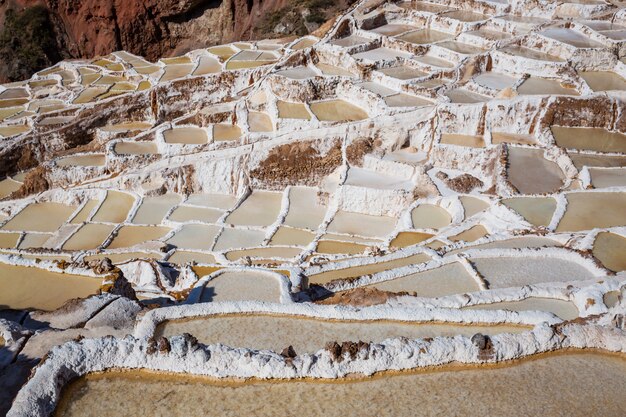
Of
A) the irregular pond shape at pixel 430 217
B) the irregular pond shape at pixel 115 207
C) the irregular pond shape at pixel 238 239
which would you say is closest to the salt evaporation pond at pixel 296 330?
the irregular pond shape at pixel 430 217

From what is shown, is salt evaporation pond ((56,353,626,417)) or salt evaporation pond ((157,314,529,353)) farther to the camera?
salt evaporation pond ((157,314,529,353))

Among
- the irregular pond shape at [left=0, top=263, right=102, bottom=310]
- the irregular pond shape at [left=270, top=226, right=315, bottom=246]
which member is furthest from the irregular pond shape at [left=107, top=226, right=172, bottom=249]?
the irregular pond shape at [left=0, top=263, right=102, bottom=310]

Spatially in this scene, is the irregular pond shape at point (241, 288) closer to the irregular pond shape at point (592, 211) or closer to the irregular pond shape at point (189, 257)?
the irregular pond shape at point (189, 257)

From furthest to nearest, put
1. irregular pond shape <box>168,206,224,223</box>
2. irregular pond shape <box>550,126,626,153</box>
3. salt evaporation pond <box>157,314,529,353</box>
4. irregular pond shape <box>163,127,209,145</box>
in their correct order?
irregular pond shape <box>163,127,209,145</box>
irregular pond shape <box>550,126,626,153</box>
irregular pond shape <box>168,206,224,223</box>
salt evaporation pond <box>157,314,529,353</box>

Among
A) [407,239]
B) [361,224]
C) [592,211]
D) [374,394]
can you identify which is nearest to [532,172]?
[592,211]

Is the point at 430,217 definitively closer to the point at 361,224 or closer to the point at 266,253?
the point at 361,224

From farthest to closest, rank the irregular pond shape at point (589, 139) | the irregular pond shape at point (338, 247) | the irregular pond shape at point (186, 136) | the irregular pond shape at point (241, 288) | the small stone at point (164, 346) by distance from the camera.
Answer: the irregular pond shape at point (186, 136)
the irregular pond shape at point (589, 139)
the irregular pond shape at point (338, 247)
the irregular pond shape at point (241, 288)
the small stone at point (164, 346)

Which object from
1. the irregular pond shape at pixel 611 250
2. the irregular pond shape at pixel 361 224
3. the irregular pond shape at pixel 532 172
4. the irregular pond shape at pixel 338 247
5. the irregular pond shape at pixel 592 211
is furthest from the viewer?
A: the irregular pond shape at pixel 361 224

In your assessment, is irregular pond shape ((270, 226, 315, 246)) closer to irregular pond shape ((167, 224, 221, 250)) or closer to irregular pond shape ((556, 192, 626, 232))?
irregular pond shape ((167, 224, 221, 250))
